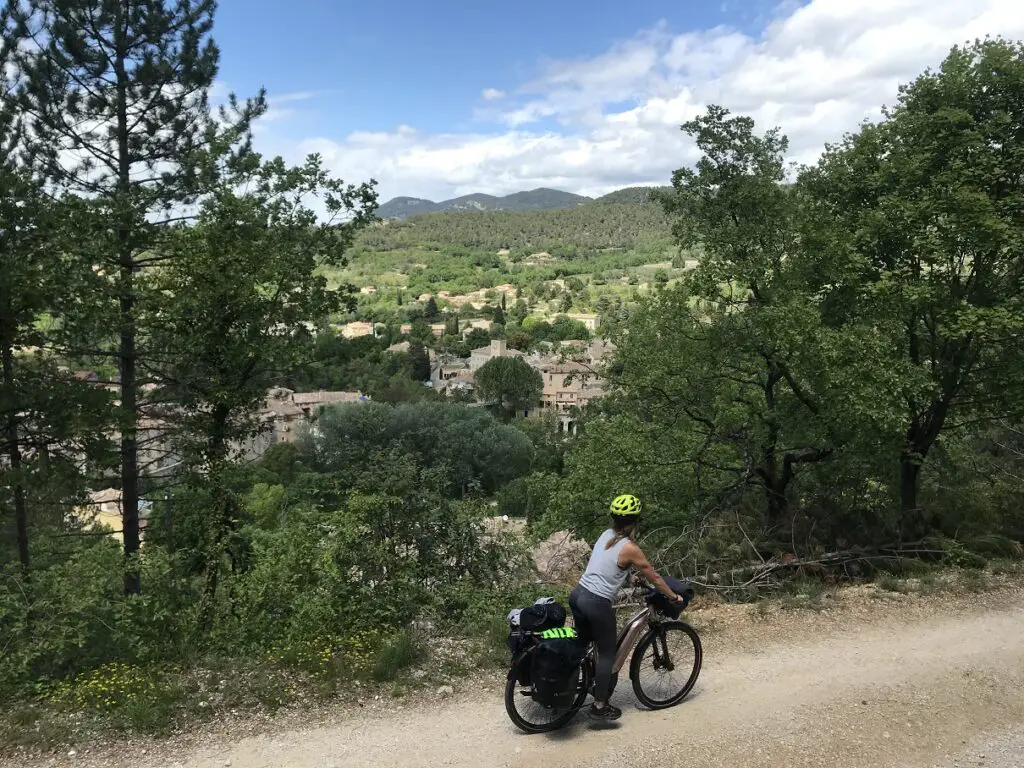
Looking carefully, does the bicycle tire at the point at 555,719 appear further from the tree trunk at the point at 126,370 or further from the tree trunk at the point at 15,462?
the tree trunk at the point at 126,370

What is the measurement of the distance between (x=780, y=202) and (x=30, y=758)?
10241 millimetres

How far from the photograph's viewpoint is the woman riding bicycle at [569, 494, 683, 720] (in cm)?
437

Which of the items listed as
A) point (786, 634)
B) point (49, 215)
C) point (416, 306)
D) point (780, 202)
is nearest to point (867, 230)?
point (780, 202)

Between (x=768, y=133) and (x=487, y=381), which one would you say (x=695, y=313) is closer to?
(x=768, y=133)

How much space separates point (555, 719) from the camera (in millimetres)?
4477

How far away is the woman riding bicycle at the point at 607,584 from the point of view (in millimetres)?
4370

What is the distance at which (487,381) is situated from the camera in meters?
65.2

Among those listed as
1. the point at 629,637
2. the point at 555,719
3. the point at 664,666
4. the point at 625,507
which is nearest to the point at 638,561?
the point at 625,507

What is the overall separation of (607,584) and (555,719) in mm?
1015

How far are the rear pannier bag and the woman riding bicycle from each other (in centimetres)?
17

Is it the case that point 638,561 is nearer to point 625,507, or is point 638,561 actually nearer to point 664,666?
point 625,507

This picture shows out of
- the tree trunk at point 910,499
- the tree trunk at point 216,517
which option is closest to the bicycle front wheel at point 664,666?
the tree trunk at point 216,517

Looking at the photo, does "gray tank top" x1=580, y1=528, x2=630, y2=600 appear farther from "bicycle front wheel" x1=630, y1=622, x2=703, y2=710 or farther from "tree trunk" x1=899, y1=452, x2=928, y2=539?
"tree trunk" x1=899, y1=452, x2=928, y2=539

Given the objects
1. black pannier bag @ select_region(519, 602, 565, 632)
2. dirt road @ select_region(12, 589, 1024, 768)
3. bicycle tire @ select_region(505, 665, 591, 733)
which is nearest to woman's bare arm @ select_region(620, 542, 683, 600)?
black pannier bag @ select_region(519, 602, 565, 632)
